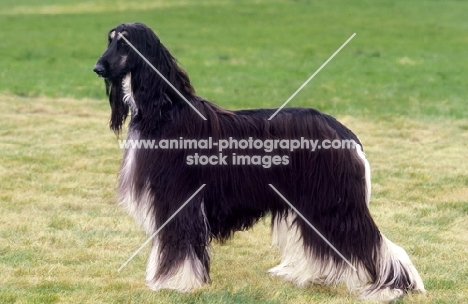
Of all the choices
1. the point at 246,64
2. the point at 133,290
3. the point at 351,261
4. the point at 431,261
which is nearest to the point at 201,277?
the point at 133,290

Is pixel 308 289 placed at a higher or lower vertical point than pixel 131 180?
lower

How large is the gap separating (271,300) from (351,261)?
2.05 ft

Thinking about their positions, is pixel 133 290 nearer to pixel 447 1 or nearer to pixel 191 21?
pixel 191 21

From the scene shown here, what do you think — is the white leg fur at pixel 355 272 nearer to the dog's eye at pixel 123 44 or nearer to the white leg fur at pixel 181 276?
the white leg fur at pixel 181 276

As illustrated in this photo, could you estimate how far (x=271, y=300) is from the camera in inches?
223

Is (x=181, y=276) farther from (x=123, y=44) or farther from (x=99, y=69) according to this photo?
(x=123, y=44)

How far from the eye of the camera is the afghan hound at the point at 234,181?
5.52 meters

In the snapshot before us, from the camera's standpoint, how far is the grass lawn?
6.22 metres

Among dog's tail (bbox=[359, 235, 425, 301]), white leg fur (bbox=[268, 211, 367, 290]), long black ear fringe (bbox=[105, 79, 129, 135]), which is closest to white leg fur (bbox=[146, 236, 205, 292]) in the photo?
white leg fur (bbox=[268, 211, 367, 290])

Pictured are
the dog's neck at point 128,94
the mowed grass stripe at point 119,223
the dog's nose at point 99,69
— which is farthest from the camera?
the mowed grass stripe at point 119,223

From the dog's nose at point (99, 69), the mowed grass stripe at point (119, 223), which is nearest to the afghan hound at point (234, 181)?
the dog's nose at point (99, 69)

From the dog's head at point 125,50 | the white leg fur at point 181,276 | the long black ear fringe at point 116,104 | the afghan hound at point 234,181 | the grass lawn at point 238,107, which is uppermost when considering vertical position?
the dog's head at point 125,50

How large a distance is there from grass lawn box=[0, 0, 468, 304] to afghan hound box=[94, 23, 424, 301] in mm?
243

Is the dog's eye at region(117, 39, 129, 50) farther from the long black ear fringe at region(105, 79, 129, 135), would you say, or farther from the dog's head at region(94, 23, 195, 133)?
the long black ear fringe at region(105, 79, 129, 135)
